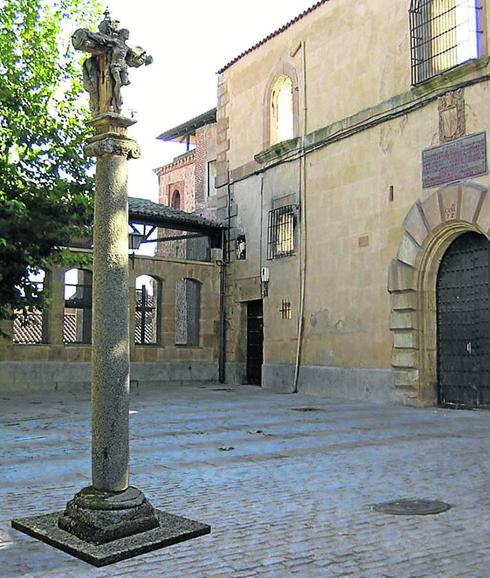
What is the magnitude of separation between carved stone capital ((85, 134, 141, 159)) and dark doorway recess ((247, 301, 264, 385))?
13.0m

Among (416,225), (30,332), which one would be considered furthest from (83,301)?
(416,225)

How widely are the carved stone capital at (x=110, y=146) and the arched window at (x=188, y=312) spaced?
14104mm

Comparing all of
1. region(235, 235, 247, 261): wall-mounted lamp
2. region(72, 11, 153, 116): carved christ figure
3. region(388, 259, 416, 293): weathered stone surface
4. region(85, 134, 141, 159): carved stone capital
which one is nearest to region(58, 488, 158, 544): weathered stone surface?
region(85, 134, 141, 159): carved stone capital

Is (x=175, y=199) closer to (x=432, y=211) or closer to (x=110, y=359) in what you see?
(x=432, y=211)

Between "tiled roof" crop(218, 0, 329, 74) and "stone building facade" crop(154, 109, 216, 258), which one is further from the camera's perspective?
"stone building facade" crop(154, 109, 216, 258)

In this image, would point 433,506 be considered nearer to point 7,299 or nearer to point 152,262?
point 7,299

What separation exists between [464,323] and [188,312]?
13.1m

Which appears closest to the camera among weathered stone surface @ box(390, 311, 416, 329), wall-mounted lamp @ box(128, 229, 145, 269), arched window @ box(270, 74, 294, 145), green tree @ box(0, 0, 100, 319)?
green tree @ box(0, 0, 100, 319)

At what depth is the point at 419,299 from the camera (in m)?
12.7

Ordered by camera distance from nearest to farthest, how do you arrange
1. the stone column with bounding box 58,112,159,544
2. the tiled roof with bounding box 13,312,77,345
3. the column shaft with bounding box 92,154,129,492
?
the stone column with bounding box 58,112,159,544, the column shaft with bounding box 92,154,129,492, the tiled roof with bounding box 13,312,77,345

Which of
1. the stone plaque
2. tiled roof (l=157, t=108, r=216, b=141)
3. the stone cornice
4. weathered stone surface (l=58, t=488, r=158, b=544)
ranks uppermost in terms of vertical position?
tiled roof (l=157, t=108, r=216, b=141)

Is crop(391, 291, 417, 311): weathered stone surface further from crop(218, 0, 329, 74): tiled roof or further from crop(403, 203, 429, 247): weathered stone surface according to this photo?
crop(218, 0, 329, 74): tiled roof

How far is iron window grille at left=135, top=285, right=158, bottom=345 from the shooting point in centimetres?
1844

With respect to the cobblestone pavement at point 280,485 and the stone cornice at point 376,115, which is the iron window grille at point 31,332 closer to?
the cobblestone pavement at point 280,485
